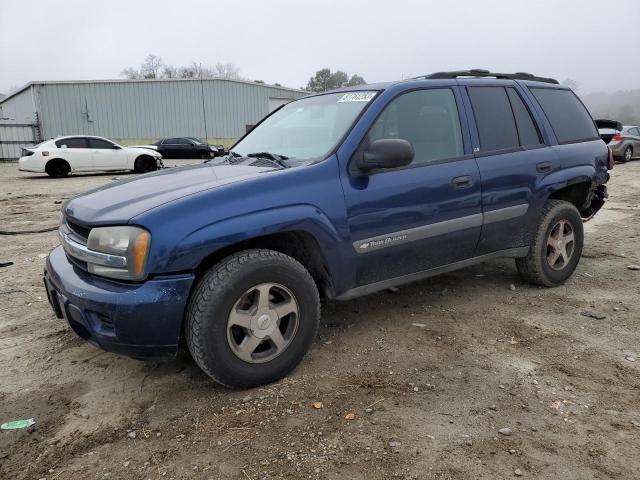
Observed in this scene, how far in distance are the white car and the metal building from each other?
50.4 feet

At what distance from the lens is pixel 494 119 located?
3.97m

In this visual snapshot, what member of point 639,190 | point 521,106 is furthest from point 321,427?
point 639,190

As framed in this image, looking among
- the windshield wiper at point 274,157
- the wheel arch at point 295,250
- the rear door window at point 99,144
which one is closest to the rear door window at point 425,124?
the windshield wiper at point 274,157

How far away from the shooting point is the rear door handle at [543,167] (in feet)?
13.5

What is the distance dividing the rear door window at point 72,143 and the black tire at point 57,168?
490 millimetres

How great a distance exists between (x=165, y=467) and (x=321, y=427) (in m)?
0.75

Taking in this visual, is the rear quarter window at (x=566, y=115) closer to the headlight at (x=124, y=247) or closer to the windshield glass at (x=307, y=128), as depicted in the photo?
the windshield glass at (x=307, y=128)

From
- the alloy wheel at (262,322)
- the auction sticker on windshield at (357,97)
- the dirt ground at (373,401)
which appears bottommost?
the dirt ground at (373,401)

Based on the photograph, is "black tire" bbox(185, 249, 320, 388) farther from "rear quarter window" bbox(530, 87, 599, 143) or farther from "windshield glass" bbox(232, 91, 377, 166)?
"rear quarter window" bbox(530, 87, 599, 143)

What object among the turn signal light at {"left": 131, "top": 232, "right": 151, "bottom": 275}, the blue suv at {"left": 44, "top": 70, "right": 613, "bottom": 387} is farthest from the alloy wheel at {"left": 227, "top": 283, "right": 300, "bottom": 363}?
the turn signal light at {"left": 131, "top": 232, "right": 151, "bottom": 275}

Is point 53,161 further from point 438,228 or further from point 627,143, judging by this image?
point 627,143

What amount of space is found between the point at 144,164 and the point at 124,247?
15.8m

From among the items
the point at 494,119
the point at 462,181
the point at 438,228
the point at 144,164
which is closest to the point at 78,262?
the point at 438,228

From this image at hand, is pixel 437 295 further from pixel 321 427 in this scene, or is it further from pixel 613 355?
pixel 321 427
